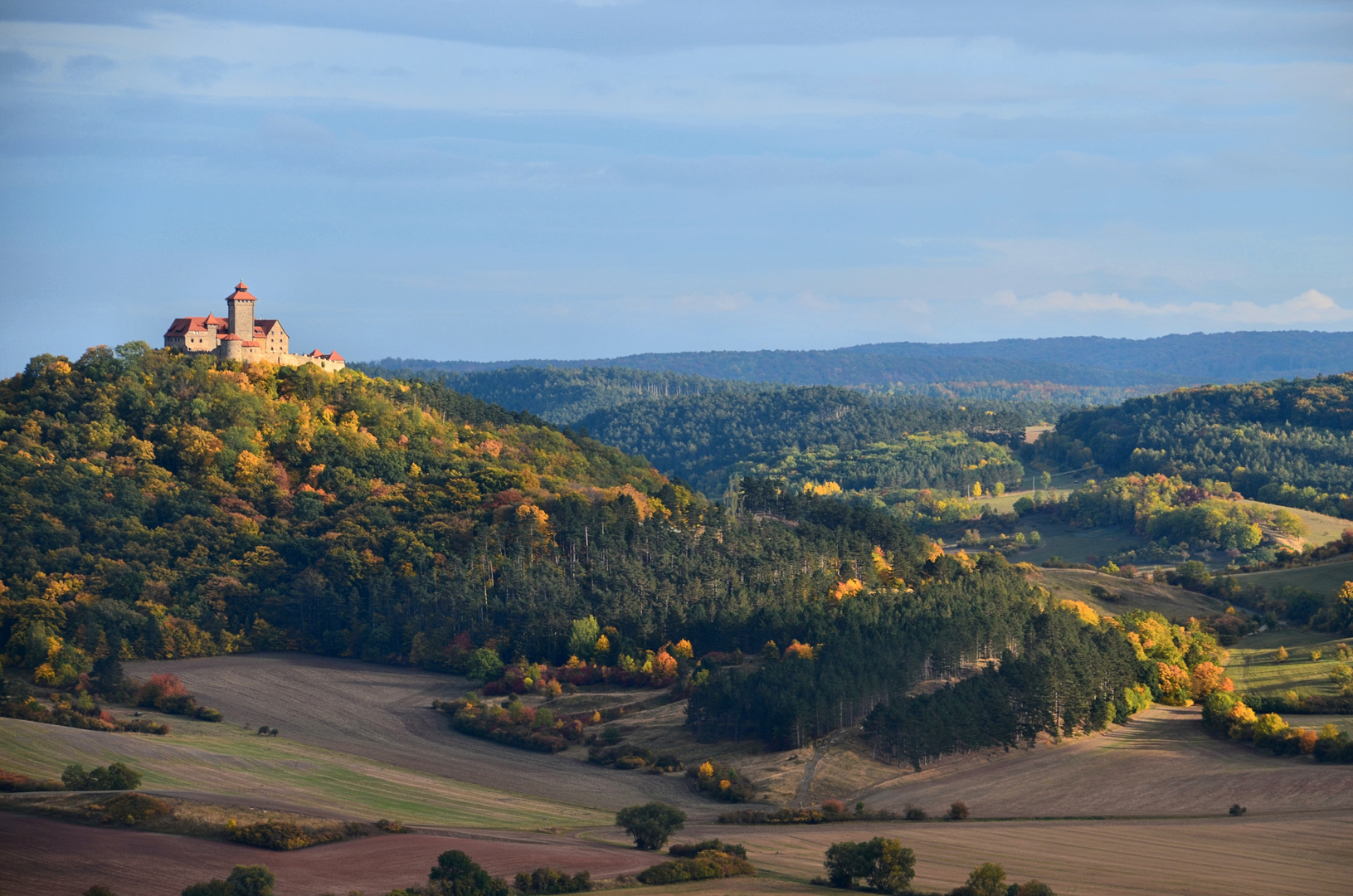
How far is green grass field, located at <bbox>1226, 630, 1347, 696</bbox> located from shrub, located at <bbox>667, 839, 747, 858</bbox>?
66160 millimetres

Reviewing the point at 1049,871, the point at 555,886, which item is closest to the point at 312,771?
the point at 555,886

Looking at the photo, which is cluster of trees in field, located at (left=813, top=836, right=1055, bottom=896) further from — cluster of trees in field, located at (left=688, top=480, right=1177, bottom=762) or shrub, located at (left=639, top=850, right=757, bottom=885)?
cluster of trees in field, located at (left=688, top=480, right=1177, bottom=762)

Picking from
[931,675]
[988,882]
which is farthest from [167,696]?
[988,882]

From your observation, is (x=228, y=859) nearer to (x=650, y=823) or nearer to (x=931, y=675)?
(x=650, y=823)

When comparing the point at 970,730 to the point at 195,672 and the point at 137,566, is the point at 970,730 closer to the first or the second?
the point at 195,672

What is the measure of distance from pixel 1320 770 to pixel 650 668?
200 feet

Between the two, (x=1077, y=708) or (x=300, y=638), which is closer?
(x=1077, y=708)

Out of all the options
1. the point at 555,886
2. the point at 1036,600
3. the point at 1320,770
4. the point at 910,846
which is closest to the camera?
the point at 555,886

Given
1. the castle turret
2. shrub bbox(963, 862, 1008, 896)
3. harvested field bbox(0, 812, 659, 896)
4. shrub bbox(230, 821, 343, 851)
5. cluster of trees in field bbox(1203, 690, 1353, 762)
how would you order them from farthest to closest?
the castle turret → cluster of trees in field bbox(1203, 690, 1353, 762) → shrub bbox(230, 821, 343, 851) → harvested field bbox(0, 812, 659, 896) → shrub bbox(963, 862, 1008, 896)

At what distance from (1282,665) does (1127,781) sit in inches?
1852

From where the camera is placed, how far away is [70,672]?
133250 mm

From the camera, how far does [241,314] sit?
608 feet

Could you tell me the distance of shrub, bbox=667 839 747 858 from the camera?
80062 mm

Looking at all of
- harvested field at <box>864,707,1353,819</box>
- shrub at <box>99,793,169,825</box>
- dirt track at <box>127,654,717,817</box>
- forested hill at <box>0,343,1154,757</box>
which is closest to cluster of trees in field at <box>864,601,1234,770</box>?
forested hill at <box>0,343,1154,757</box>
